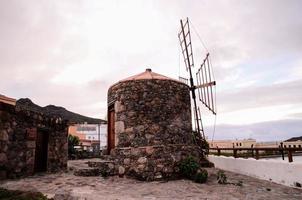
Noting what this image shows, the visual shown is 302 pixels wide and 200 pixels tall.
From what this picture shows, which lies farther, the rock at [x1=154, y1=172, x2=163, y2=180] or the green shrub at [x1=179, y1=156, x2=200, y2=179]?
the green shrub at [x1=179, y1=156, x2=200, y2=179]

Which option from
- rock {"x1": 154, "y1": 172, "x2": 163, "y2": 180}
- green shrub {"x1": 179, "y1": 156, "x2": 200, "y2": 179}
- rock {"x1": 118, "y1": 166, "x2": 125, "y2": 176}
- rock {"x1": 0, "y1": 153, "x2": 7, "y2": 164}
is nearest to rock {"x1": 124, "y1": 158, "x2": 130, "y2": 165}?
rock {"x1": 118, "y1": 166, "x2": 125, "y2": 176}

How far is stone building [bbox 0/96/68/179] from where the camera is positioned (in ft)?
23.7

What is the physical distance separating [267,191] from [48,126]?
23.7ft

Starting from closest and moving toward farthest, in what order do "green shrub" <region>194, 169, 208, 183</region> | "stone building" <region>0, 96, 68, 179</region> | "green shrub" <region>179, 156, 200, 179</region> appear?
"stone building" <region>0, 96, 68, 179</region>, "green shrub" <region>194, 169, 208, 183</region>, "green shrub" <region>179, 156, 200, 179</region>

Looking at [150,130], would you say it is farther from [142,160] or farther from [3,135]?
[3,135]

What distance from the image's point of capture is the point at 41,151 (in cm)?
895

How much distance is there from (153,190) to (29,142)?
442 cm

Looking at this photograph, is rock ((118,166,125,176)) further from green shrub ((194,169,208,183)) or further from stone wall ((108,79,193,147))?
green shrub ((194,169,208,183))

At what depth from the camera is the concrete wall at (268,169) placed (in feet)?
22.9

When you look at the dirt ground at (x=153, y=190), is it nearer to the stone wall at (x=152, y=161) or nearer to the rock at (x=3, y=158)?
the stone wall at (x=152, y=161)

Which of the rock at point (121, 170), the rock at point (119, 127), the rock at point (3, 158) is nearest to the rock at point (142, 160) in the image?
the rock at point (121, 170)

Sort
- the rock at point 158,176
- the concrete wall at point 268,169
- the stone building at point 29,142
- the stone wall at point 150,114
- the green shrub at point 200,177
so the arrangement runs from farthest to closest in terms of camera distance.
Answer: the stone wall at point 150,114, the rock at point 158,176, the green shrub at point 200,177, the stone building at point 29,142, the concrete wall at point 268,169

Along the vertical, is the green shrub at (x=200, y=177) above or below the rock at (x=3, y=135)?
below

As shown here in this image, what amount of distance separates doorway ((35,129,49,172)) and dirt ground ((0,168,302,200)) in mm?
2291
